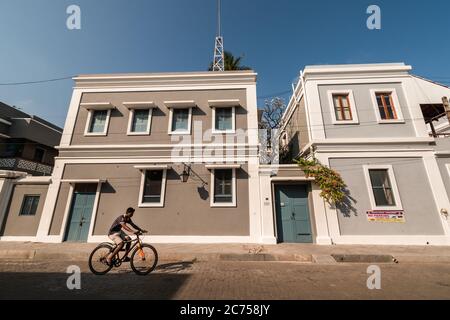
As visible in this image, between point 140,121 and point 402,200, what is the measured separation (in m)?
13.9

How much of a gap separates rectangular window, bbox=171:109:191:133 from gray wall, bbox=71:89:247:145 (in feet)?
1.25

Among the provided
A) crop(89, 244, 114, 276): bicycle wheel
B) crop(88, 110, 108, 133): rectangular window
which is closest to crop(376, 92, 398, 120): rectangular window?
crop(89, 244, 114, 276): bicycle wheel

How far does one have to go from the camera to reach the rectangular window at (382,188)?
367 inches

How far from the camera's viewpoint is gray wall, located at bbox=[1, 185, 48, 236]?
32.4 feet

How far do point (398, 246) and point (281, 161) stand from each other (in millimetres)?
9392

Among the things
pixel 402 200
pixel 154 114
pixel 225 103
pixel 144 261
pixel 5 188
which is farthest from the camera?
pixel 154 114

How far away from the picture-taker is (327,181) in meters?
9.23

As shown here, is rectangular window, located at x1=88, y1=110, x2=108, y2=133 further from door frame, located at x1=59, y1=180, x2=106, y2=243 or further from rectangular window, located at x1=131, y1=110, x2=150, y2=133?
door frame, located at x1=59, y1=180, x2=106, y2=243

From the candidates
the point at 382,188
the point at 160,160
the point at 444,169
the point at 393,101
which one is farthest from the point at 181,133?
the point at 444,169

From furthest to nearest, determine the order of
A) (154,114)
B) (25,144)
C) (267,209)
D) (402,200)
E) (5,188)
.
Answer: (25,144), (154,114), (5,188), (267,209), (402,200)

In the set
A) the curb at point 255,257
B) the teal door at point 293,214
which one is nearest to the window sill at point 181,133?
the teal door at point 293,214

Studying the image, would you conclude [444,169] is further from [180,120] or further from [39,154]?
[39,154]
